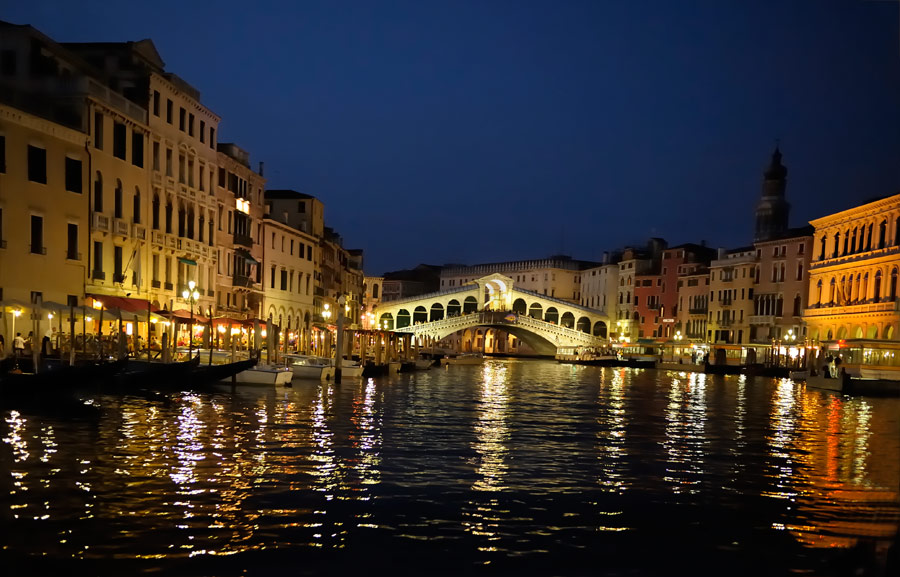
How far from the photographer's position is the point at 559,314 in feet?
259

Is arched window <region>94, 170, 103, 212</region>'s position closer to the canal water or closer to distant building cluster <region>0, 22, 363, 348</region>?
distant building cluster <region>0, 22, 363, 348</region>

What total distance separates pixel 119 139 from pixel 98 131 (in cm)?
124

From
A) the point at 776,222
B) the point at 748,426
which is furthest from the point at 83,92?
the point at 776,222

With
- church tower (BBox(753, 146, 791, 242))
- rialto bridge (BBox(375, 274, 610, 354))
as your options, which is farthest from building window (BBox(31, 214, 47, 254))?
church tower (BBox(753, 146, 791, 242))

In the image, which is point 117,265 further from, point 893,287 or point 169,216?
point 893,287

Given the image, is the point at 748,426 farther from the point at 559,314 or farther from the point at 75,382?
the point at 559,314

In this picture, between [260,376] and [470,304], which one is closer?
[260,376]

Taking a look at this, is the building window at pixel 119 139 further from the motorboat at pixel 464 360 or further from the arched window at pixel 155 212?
the motorboat at pixel 464 360

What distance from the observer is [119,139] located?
25.9 meters

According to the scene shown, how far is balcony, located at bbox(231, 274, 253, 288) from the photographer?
118 ft

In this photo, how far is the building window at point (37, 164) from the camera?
2172 cm

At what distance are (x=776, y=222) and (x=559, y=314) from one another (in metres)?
20.8

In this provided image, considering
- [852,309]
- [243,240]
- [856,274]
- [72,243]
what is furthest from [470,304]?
[72,243]

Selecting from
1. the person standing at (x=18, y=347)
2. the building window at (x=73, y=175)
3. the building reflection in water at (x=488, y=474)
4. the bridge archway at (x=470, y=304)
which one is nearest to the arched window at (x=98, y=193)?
the building window at (x=73, y=175)
